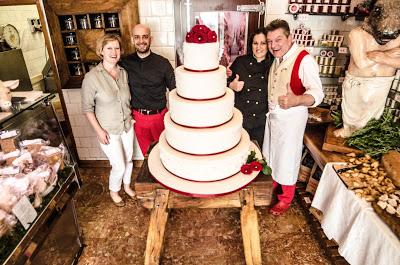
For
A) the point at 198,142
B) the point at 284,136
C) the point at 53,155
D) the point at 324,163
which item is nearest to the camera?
the point at 198,142

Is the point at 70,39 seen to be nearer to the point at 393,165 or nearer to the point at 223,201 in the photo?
the point at 223,201

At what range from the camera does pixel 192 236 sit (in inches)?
132

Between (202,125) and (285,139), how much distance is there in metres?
1.55

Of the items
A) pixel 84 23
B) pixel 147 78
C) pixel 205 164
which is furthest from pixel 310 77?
pixel 84 23

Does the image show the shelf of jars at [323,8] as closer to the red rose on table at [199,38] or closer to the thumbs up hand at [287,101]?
the thumbs up hand at [287,101]

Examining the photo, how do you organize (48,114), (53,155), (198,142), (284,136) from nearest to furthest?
(198,142)
(53,155)
(48,114)
(284,136)

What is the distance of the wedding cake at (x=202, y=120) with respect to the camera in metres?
2.09

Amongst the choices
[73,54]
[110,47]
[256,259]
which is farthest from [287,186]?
[73,54]

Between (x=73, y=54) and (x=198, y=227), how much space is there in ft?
10.3

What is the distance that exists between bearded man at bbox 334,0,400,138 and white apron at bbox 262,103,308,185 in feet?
1.78

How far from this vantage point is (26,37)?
24.8ft

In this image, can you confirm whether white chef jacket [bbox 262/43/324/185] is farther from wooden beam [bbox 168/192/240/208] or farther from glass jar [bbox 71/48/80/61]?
glass jar [bbox 71/48/80/61]

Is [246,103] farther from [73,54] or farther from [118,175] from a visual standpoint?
[73,54]

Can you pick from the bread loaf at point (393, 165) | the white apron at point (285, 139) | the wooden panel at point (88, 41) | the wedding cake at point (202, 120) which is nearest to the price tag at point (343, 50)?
the white apron at point (285, 139)
